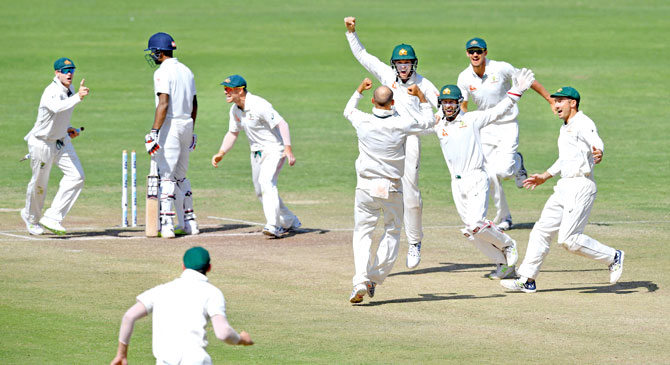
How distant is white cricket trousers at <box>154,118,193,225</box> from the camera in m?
15.6

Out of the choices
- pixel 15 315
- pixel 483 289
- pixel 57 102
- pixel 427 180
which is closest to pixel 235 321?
pixel 15 315

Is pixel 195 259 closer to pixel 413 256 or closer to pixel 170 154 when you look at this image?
pixel 413 256

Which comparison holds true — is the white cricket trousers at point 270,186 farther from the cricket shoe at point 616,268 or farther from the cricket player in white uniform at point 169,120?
the cricket shoe at point 616,268

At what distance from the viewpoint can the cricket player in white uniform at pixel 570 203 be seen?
11.9m

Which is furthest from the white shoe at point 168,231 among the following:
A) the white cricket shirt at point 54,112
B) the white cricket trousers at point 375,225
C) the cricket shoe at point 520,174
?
the cricket shoe at point 520,174

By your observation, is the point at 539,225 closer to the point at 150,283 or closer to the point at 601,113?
the point at 150,283

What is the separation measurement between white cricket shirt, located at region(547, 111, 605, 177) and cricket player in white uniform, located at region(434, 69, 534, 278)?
2.30 ft

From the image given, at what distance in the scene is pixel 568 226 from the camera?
39.1 ft

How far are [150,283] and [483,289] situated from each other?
3.49 metres

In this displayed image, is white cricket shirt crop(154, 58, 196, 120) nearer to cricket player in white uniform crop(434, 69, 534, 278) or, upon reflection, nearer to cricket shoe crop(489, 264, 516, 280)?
cricket player in white uniform crop(434, 69, 534, 278)

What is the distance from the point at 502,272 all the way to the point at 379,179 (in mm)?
2149

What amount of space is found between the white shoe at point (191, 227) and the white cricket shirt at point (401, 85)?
3.56 metres

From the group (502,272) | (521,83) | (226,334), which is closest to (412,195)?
(502,272)

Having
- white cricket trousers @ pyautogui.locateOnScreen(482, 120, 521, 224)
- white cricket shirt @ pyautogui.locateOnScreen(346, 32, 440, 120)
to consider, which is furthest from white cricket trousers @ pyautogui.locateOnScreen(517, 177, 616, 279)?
white cricket trousers @ pyautogui.locateOnScreen(482, 120, 521, 224)
